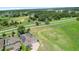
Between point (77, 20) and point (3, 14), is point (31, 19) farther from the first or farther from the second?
point (77, 20)

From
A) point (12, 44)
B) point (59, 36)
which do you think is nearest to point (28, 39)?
point (12, 44)

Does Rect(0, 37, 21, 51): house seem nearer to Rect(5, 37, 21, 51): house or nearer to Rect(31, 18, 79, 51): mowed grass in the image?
Rect(5, 37, 21, 51): house

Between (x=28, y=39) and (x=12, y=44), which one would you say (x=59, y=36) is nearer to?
(x=28, y=39)

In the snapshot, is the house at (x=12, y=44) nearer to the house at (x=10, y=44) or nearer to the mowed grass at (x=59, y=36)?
the house at (x=10, y=44)

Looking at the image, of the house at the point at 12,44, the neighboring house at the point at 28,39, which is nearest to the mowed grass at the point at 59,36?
the neighboring house at the point at 28,39

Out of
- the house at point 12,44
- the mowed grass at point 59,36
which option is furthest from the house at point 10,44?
the mowed grass at point 59,36

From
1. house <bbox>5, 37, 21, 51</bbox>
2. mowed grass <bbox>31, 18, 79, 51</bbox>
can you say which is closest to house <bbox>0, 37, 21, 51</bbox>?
house <bbox>5, 37, 21, 51</bbox>

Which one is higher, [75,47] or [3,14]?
[3,14]
